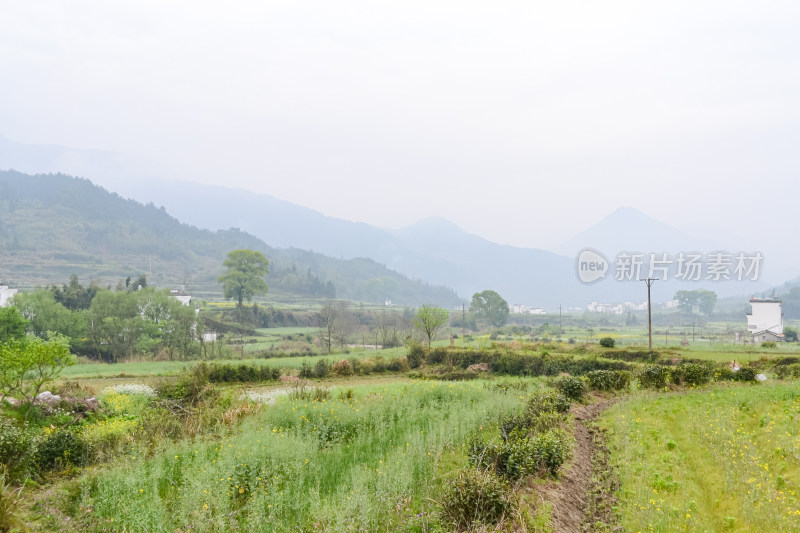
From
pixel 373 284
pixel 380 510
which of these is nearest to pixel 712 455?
pixel 380 510

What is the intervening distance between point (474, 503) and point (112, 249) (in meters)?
173

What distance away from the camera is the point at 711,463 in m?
9.89

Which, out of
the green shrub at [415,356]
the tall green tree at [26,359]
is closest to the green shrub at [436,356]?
the green shrub at [415,356]

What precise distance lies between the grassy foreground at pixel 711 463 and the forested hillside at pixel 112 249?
125365 mm

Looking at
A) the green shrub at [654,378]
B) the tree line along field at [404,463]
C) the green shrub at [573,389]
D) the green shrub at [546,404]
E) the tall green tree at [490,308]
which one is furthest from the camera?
the tall green tree at [490,308]

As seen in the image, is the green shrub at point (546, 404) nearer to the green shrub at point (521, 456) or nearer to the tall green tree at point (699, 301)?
the green shrub at point (521, 456)

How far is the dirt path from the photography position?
7.32 metres

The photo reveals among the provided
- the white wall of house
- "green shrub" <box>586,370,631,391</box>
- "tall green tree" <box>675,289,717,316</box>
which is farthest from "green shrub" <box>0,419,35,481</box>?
"tall green tree" <box>675,289,717,316</box>

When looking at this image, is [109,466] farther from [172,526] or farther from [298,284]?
[298,284]

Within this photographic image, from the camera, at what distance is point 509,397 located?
14.3 metres

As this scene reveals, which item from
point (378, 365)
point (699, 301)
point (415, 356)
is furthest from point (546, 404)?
point (699, 301)

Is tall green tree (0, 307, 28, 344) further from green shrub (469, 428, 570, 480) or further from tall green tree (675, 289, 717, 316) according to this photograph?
tall green tree (675, 289, 717, 316)

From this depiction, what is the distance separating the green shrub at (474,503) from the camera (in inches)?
252

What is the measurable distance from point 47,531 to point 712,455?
1176cm
